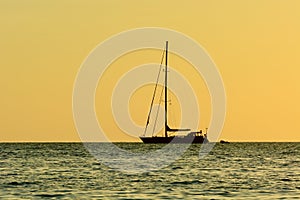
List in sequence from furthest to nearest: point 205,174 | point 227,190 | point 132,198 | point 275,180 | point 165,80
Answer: point 165,80
point 205,174
point 275,180
point 227,190
point 132,198

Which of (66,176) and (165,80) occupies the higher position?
(165,80)

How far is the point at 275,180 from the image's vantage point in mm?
78688

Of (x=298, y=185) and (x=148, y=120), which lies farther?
(x=148, y=120)

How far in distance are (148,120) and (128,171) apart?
98360 millimetres

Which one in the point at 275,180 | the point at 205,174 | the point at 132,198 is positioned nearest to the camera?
the point at 132,198

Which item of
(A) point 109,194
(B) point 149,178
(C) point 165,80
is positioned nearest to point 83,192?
(A) point 109,194

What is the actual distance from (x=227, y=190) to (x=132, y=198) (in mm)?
8335

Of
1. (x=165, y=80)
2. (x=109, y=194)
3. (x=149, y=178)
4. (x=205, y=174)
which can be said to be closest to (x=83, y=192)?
(x=109, y=194)

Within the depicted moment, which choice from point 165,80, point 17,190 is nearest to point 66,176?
point 17,190

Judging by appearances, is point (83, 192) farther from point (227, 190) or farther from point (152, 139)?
point (152, 139)

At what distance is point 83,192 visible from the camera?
219ft

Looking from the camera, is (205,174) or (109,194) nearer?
(109,194)

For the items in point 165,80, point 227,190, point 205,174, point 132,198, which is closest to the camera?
point 132,198

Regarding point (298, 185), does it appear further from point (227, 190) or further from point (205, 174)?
point (205, 174)
